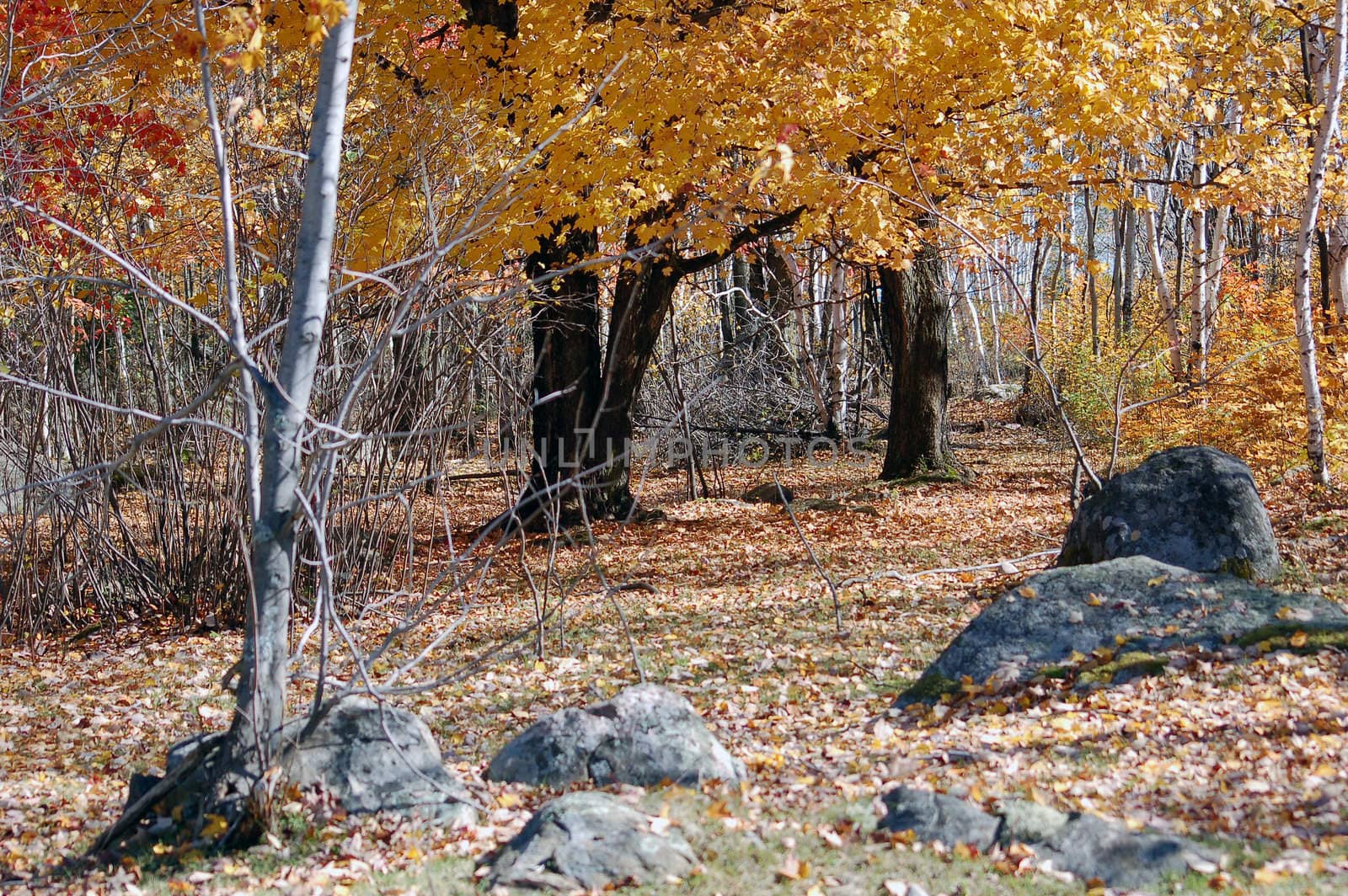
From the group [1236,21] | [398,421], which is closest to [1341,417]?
[1236,21]

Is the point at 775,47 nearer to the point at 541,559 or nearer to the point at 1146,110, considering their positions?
the point at 1146,110

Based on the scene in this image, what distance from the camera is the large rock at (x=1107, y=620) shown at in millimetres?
4777

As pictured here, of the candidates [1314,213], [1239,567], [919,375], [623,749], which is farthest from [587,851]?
[919,375]

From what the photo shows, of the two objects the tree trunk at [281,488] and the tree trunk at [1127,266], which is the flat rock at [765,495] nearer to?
the tree trunk at [281,488]

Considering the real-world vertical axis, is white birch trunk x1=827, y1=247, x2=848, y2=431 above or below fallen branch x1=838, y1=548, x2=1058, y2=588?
above

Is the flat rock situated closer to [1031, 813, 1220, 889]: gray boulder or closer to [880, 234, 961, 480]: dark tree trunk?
[880, 234, 961, 480]: dark tree trunk

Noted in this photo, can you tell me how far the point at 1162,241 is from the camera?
1211 inches

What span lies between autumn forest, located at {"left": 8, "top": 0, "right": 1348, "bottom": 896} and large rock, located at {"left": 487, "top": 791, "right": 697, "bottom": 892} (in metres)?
0.01

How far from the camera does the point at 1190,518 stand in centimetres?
626

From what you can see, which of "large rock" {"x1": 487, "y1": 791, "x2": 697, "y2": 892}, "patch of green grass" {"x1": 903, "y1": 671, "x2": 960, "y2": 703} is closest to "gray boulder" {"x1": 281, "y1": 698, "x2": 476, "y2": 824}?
"large rock" {"x1": 487, "y1": 791, "x2": 697, "y2": 892}

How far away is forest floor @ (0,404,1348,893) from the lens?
3.07 m

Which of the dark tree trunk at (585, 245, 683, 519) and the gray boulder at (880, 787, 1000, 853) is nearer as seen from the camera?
the gray boulder at (880, 787, 1000, 853)

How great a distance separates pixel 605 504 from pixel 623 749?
23.4 ft

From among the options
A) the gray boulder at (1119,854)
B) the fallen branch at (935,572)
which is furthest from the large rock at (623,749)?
the fallen branch at (935,572)
